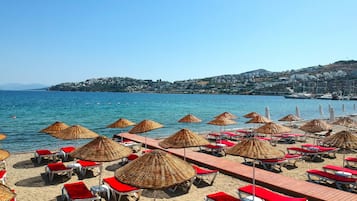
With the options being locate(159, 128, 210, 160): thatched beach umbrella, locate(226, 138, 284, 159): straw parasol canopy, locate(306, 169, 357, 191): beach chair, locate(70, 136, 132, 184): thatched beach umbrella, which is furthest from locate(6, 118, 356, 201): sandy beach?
locate(226, 138, 284, 159): straw parasol canopy

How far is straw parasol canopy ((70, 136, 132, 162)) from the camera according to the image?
6.97m

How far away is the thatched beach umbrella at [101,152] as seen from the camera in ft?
22.8

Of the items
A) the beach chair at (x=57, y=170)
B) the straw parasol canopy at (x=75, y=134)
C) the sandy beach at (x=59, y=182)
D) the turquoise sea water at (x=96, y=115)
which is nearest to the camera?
the sandy beach at (x=59, y=182)

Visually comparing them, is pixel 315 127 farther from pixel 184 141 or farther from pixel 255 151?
pixel 255 151

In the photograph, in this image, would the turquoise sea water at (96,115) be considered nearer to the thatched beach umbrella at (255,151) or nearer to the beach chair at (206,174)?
the beach chair at (206,174)

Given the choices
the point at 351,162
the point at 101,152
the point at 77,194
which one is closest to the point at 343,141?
the point at 351,162

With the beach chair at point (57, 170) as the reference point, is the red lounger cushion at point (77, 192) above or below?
above

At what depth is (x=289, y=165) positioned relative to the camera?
12.3m

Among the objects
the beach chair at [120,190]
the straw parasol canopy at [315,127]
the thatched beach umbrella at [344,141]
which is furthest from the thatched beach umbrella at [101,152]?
the straw parasol canopy at [315,127]

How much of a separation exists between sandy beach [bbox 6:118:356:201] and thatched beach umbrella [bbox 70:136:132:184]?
1795 mm

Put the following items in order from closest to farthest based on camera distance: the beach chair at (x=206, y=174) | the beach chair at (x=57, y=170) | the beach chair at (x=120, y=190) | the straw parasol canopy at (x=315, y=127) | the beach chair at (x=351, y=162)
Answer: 1. the beach chair at (x=120, y=190)
2. the beach chair at (x=206, y=174)
3. the beach chair at (x=57, y=170)
4. the beach chair at (x=351, y=162)
5. the straw parasol canopy at (x=315, y=127)

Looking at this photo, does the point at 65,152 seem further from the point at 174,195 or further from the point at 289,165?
the point at 289,165

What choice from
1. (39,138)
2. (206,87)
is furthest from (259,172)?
(206,87)

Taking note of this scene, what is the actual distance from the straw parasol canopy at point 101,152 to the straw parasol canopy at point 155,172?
1.85 meters
